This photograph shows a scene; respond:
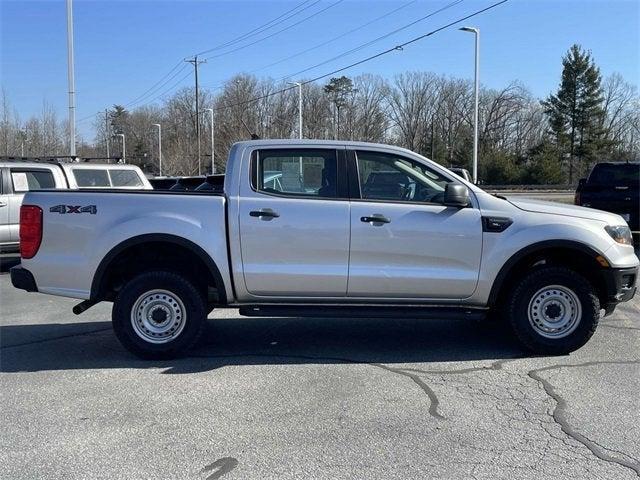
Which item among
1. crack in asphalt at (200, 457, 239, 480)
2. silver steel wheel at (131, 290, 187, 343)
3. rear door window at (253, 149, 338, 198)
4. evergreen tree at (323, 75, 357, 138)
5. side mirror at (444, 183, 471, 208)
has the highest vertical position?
evergreen tree at (323, 75, 357, 138)

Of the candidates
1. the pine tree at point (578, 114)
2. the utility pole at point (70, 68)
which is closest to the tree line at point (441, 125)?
the pine tree at point (578, 114)

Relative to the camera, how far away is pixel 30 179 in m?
11.4

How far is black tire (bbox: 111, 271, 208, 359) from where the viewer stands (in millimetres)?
5605

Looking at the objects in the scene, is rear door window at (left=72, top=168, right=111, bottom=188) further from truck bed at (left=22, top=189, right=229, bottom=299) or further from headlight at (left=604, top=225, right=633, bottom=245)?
headlight at (left=604, top=225, right=633, bottom=245)

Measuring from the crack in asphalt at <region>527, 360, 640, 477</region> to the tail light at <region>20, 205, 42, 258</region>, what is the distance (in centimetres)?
461

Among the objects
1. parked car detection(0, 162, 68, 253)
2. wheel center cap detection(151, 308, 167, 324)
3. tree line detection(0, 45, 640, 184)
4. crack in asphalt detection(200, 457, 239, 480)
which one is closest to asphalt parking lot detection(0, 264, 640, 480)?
crack in asphalt detection(200, 457, 239, 480)

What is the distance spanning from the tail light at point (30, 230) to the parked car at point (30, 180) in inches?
236

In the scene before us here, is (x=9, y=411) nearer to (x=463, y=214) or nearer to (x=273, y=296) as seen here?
(x=273, y=296)

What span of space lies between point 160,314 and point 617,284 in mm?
4306

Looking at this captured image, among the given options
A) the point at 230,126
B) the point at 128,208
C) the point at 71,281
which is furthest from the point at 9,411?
the point at 230,126

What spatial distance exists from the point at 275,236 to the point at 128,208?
1373 mm

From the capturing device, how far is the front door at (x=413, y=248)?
5.54 metres

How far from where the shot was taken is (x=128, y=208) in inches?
218

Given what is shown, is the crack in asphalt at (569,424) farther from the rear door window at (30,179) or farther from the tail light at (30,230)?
the rear door window at (30,179)
